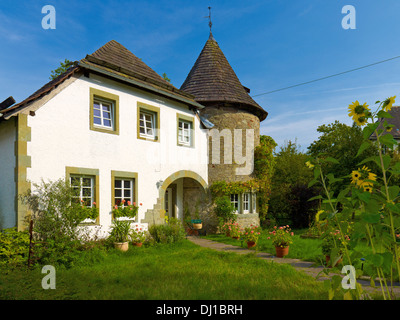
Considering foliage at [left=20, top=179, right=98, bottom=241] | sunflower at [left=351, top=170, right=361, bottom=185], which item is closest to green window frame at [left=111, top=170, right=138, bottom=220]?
foliage at [left=20, top=179, right=98, bottom=241]

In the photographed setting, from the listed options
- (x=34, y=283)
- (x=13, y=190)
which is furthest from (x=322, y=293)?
(x=13, y=190)

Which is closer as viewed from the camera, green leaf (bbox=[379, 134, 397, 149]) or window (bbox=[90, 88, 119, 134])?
green leaf (bbox=[379, 134, 397, 149])

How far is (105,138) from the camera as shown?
9578 mm

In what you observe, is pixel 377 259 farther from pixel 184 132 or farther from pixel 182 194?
pixel 182 194

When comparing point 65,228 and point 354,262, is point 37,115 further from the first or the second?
point 354,262

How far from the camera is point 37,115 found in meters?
8.05

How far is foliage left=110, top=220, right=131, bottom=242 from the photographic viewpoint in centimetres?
918

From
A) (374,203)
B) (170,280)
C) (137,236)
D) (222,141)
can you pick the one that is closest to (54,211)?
(137,236)

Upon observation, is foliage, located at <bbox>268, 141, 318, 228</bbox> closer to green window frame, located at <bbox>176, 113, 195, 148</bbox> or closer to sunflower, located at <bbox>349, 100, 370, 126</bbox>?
green window frame, located at <bbox>176, 113, 195, 148</bbox>

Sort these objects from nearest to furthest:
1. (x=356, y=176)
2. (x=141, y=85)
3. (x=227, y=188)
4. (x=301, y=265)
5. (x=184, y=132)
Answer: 1. (x=356, y=176)
2. (x=301, y=265)
3. (x=141, y=85)
4. (x=184, y=132)
5. (x=227, y=188)

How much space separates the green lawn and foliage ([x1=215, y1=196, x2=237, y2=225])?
4.94m

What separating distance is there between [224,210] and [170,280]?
300 inches

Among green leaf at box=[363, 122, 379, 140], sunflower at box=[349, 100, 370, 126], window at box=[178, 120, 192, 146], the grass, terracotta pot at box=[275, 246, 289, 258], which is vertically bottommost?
the grass
